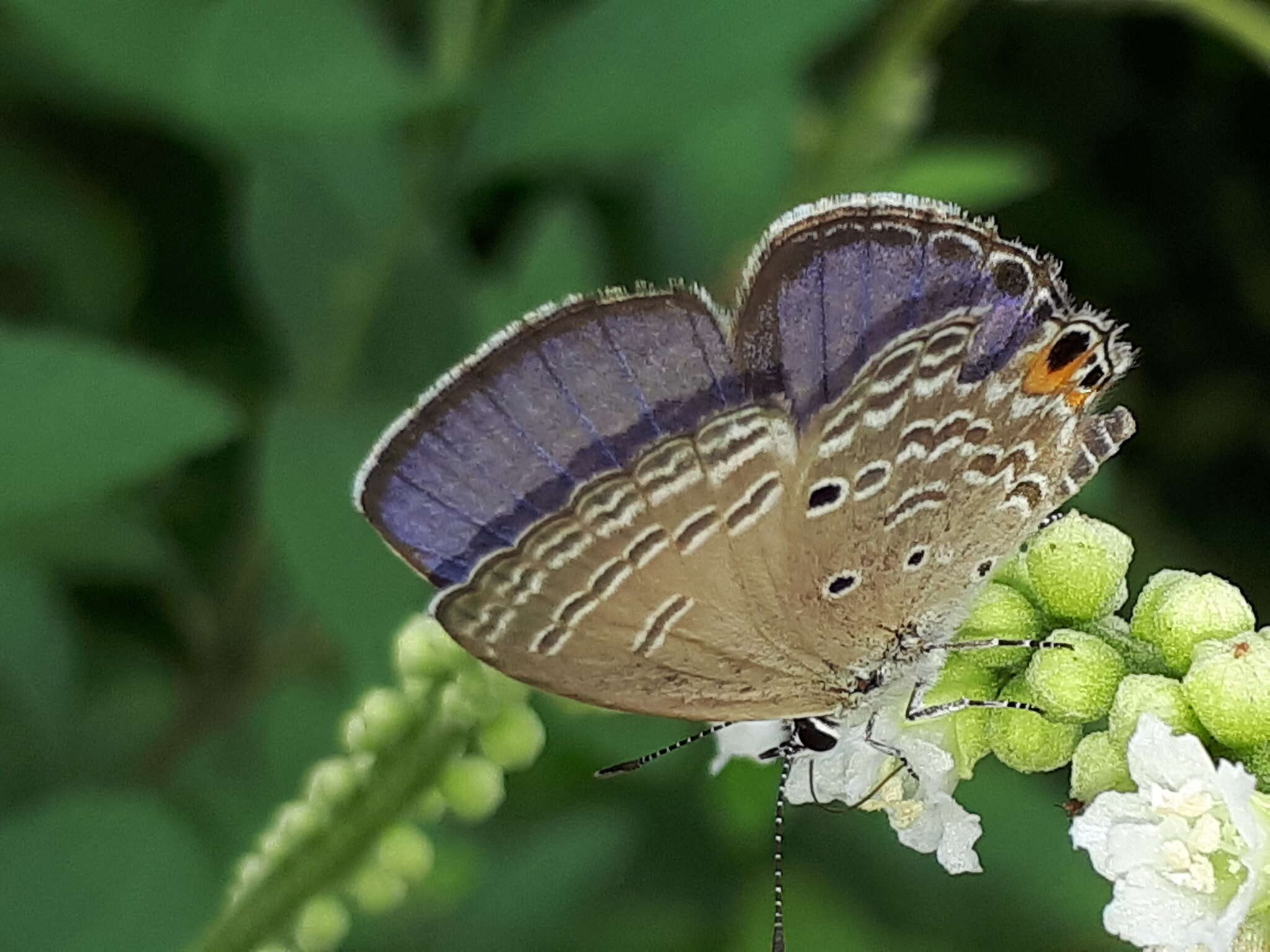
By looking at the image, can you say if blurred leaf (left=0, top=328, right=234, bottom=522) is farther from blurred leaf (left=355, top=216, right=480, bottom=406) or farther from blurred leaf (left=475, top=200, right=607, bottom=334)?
blurred leaf (left=355, top=216, right=480, bottom=406)

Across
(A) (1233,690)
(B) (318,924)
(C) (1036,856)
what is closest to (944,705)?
(A) (1233,690)

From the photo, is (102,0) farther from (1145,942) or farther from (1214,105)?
(1214,105)

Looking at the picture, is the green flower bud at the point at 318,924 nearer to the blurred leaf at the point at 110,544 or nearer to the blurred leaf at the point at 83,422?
the blurred leaf at the point at 83,422

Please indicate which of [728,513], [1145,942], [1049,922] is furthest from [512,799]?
[1145,942]

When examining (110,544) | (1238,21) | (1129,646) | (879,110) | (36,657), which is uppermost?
(1238,21)

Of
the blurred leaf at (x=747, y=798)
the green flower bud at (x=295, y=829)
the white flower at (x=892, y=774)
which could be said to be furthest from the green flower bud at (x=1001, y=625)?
the blurred leaf at (x=747, y=798)

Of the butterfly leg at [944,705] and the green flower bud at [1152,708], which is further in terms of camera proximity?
the butterfly leg at [944,705]

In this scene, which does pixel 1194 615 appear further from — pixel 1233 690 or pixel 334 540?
pixel 334 540
